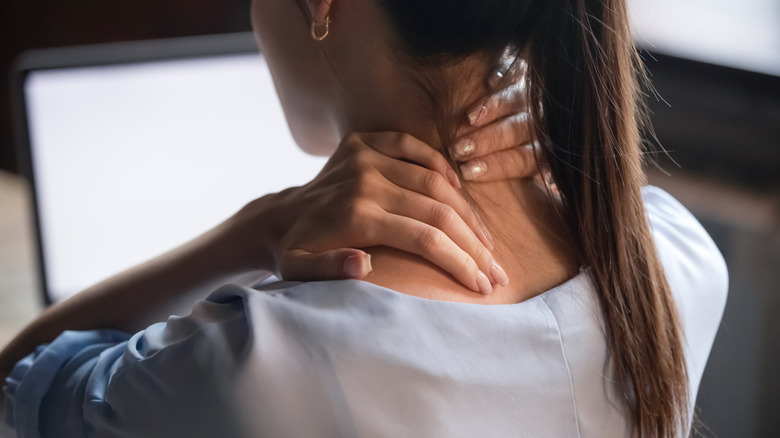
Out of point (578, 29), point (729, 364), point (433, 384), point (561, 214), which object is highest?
point (578, 29)

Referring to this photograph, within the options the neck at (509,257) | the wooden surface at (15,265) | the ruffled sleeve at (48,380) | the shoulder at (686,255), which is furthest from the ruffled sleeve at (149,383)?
the wooden surface at (15,265)

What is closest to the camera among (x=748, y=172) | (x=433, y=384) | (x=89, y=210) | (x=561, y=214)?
(x=433, y=384)

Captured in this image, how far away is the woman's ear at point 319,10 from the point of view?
22.8 inches

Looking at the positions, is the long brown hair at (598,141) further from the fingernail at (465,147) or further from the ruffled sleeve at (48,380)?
the ruffled sleeve at (48,380)

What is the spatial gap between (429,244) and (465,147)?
96 millimetres

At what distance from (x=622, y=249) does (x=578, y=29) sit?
0.17 m

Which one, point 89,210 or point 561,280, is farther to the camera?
point 89,210

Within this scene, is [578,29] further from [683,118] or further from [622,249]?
[683,118]

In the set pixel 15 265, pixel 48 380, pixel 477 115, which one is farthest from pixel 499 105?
pixel 15 265

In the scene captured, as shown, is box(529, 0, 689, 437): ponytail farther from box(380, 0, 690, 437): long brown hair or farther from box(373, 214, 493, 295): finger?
box(373, 214, 493, 295): finger

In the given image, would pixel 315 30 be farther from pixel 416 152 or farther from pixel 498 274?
pixel 498 274

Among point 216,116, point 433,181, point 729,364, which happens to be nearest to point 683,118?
point 729,364

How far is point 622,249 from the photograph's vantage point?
59 centimetres

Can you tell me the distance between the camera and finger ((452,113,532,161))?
585mm
